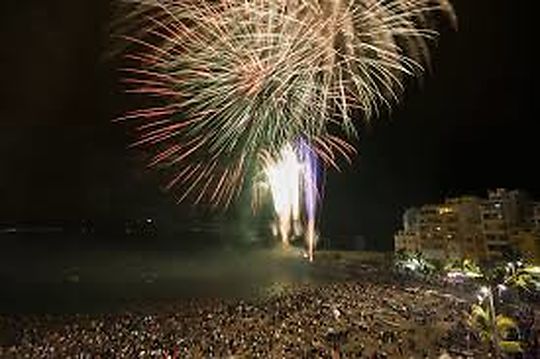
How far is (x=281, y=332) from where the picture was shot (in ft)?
97.9

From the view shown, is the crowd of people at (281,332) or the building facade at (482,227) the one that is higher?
the building facade at (482,227)

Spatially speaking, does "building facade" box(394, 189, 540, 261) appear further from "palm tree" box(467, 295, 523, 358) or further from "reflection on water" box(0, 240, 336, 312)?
"palm tree" box(467, 295, 523, 358)

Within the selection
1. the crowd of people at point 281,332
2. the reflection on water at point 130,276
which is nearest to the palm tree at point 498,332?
the crowd of people at point 281,332

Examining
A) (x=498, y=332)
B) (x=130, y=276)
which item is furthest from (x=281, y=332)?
(x=130, y=276)

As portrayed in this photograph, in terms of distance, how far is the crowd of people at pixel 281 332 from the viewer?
25984mm

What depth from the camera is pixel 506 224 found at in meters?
67.4

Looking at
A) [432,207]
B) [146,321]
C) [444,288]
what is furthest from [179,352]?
[432,207]

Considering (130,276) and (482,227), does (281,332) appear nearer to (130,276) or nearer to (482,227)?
(482,227)

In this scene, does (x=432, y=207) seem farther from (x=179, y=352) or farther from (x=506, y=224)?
(x=179, y=352)

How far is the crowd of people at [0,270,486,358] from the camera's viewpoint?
25984 millimetres

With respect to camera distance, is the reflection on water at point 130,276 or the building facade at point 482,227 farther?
the building facade at point 482,227

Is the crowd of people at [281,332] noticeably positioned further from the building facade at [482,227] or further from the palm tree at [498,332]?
the building facade at [482,227]

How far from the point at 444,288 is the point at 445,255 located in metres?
23.8

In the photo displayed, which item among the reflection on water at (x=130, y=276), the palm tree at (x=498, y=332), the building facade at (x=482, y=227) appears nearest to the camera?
the palm tree at (x=498, y=332)
